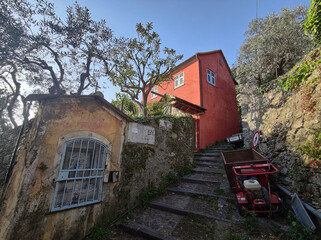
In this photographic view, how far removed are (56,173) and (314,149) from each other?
5.40m

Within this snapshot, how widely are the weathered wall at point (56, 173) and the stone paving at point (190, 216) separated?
2.28 feet

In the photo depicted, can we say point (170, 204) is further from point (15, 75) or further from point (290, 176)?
point (15, 75)

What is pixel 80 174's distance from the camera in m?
3.18

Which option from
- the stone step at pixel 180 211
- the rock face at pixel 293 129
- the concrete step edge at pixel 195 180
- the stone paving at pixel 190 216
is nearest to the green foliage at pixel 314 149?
the rock face at pixel 293 129

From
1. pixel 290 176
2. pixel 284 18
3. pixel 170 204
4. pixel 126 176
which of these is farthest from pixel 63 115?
pixel 284 18

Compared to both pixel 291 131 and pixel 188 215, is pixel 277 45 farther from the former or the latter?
pixel 188 215

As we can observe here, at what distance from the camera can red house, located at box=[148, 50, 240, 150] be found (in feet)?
34.0

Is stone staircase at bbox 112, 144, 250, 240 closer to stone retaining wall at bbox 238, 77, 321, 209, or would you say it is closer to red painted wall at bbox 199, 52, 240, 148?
stone retaining wall at bbox 238, 77, 321, 209

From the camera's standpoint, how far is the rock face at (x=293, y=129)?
10.4 ft

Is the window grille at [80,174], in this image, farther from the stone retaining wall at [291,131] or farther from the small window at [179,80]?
the small window at [179,80]

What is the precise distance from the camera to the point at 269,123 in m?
5.40

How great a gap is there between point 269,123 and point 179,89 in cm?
798

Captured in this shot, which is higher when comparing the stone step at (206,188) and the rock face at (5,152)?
the rock face at (5,152)

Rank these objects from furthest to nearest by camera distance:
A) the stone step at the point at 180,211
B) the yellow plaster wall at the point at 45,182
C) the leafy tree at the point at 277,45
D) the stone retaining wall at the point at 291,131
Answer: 1. the leafy tree at the point at 277,45
2. the stone step at the point at 180,211
3. the stone retaining wall at the point at 291,131
4. the yellow plaster wall at the point at 45,182
